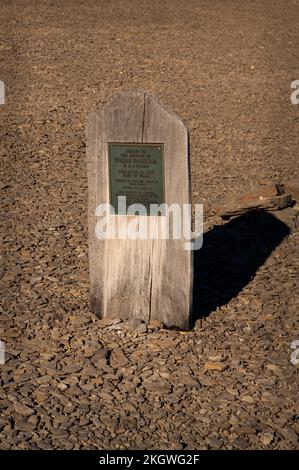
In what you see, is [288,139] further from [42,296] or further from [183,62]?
[42,296]

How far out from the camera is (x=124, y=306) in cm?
488

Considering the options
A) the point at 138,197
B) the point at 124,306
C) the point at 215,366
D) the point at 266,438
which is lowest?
the point at 266,438

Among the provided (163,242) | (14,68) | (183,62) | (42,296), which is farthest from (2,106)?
(163,242)

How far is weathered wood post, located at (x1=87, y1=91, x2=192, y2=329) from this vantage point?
4.54 metres

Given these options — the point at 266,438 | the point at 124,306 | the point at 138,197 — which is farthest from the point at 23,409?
the point at 138,197

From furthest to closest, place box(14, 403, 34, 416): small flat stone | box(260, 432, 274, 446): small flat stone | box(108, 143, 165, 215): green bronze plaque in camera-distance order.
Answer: box(108, 143, 165, 215): green bronze plaque, box(14, 403, 34, 416): small flat stone, box(260, 432, 274, 446): small flat stone

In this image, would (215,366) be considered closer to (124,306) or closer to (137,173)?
(124,306)

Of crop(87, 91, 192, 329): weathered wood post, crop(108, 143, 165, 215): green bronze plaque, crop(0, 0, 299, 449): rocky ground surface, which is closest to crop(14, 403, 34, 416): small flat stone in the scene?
crop(0, 0, 299, 449): rocky ground surface

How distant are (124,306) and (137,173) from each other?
0.87 metres

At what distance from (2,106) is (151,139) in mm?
5298

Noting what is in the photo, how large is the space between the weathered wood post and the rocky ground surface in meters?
0.17

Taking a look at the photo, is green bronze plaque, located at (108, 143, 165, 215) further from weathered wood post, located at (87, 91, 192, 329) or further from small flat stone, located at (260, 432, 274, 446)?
small flat stone, located at (260, 432, 274, 446)

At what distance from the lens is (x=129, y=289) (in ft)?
15.8

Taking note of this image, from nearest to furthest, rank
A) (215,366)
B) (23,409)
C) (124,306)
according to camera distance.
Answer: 1. (23,409)
2. (215,366)
3. (124,306)
